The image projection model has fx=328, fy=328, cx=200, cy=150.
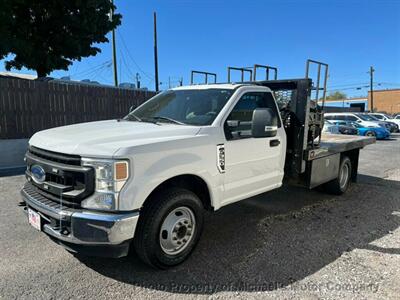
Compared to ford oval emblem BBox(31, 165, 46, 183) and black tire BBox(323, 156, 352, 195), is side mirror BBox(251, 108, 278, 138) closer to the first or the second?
ford oval emblem BBox(31, 165, 46, 183)

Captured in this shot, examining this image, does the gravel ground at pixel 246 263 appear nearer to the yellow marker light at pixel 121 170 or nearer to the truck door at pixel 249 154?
the truck door at pixel 249 154

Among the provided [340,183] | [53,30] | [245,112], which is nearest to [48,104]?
[53,30]

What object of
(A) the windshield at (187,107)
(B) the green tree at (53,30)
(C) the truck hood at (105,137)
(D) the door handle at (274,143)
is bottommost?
(D) the door handle at (274,143)

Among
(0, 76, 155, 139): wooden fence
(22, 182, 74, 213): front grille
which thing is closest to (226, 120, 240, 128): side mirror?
(22, 182, 74, 213): front grille

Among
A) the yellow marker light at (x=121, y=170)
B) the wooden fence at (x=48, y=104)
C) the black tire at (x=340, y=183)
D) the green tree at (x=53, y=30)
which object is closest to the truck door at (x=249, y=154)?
the yellow marker light at (x=121, y=170)

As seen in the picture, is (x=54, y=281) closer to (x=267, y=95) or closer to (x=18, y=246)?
(x=18, y=246)

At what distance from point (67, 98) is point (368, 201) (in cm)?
917

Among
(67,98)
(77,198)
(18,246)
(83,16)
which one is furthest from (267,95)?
(83,16)

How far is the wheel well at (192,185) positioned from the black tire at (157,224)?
8 centimetres

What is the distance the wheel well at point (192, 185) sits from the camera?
A: 132 inches

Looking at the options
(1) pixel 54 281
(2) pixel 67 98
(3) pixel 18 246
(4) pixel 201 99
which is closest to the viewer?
(1) pixel 54 281

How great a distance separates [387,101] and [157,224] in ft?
261

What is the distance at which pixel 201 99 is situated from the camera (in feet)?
14.1

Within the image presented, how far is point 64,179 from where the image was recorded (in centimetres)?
304
